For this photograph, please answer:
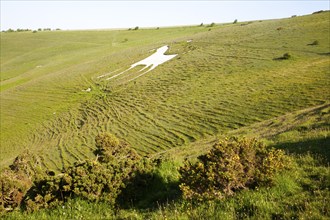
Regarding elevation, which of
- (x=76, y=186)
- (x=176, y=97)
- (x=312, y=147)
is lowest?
(x=176, y=97)

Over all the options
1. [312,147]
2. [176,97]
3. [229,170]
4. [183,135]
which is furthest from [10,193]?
[176,97]

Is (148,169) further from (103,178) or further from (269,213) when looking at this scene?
(269,213)

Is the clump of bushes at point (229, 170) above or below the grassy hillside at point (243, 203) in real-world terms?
above

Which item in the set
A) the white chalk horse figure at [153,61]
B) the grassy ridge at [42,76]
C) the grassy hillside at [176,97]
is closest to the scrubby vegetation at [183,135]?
the grassy hillside at [176,97]

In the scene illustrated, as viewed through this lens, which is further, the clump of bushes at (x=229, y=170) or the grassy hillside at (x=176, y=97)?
the grassy hillside at (x=176, y=97)

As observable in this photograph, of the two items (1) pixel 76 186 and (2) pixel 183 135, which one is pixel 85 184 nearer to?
(1) pixel 76 186

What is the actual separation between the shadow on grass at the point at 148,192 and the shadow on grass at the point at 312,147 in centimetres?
465

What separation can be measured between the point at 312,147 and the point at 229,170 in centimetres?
452

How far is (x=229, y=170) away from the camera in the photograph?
27.2 feet

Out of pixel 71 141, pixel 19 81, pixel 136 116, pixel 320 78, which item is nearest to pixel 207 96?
pixel 136 116

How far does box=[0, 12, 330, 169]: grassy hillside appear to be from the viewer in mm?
27766

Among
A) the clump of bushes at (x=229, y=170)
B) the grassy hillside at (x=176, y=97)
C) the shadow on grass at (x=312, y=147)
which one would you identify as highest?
the clump of bushes at (x=229, y=170)

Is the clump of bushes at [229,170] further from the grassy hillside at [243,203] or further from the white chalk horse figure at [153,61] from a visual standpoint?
the white chalk horse figure at [153,61]

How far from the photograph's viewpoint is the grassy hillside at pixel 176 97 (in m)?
27.8
